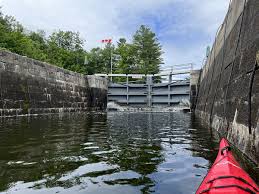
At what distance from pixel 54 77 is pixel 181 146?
507 inches

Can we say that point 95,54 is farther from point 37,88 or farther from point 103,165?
point 103,165

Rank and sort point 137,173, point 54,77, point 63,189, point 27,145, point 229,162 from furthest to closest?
point 54,77, point 27,145, point 137,173, point 63,189, point 229,162

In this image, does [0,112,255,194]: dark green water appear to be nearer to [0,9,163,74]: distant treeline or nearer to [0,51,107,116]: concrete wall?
[0,51,107,116]: concrete wall

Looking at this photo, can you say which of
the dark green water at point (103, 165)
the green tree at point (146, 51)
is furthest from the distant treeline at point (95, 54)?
the dark green water at point (103, 165)

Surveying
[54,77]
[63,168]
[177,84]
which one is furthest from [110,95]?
[63,168]

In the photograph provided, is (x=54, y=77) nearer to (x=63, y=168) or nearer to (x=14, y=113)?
(x=14, y=113)

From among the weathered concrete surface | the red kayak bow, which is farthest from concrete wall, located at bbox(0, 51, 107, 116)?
the red kayak bow

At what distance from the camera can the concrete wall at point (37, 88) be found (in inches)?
492

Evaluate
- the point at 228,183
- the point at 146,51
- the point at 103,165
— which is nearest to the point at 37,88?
the point at 103,165

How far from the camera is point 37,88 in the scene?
15.0 m

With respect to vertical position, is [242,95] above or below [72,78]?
Result: below

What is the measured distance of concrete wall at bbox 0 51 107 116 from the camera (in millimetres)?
12492

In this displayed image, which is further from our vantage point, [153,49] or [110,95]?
[153,49]

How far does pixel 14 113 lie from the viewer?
12531 millimetres
